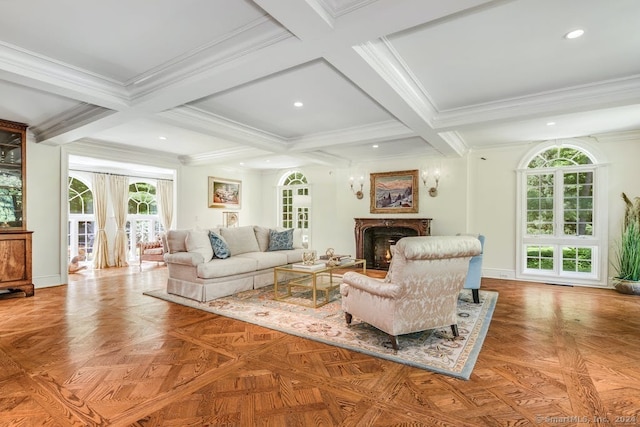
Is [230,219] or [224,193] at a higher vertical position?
[224,193]

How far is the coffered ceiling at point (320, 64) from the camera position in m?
2.18

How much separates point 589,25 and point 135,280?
690cm

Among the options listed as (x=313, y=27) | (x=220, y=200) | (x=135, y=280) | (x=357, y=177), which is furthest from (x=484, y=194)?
(x=135, y=280)

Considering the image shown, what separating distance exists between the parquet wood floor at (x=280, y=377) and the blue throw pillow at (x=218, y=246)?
133cm

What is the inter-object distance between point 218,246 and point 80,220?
4871mm

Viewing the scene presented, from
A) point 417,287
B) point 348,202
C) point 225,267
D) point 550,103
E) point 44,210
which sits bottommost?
point 225,267

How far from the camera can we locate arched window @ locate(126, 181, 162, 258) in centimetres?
847

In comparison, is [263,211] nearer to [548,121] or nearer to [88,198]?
[88,198]

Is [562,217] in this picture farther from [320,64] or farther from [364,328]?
[320,64]

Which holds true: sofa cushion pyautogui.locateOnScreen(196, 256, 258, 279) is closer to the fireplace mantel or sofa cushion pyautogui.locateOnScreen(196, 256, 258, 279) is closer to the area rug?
the area rug

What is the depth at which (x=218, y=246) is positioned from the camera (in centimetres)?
502

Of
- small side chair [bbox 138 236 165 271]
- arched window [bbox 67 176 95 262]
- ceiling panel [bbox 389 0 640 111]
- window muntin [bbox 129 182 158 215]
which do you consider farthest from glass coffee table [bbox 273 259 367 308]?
arched window [bbox 67 176 95 262]

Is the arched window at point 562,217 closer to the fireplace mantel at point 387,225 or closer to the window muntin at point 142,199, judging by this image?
the fireplace mantel at point 387,225

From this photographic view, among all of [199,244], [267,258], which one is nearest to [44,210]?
[199,244]
